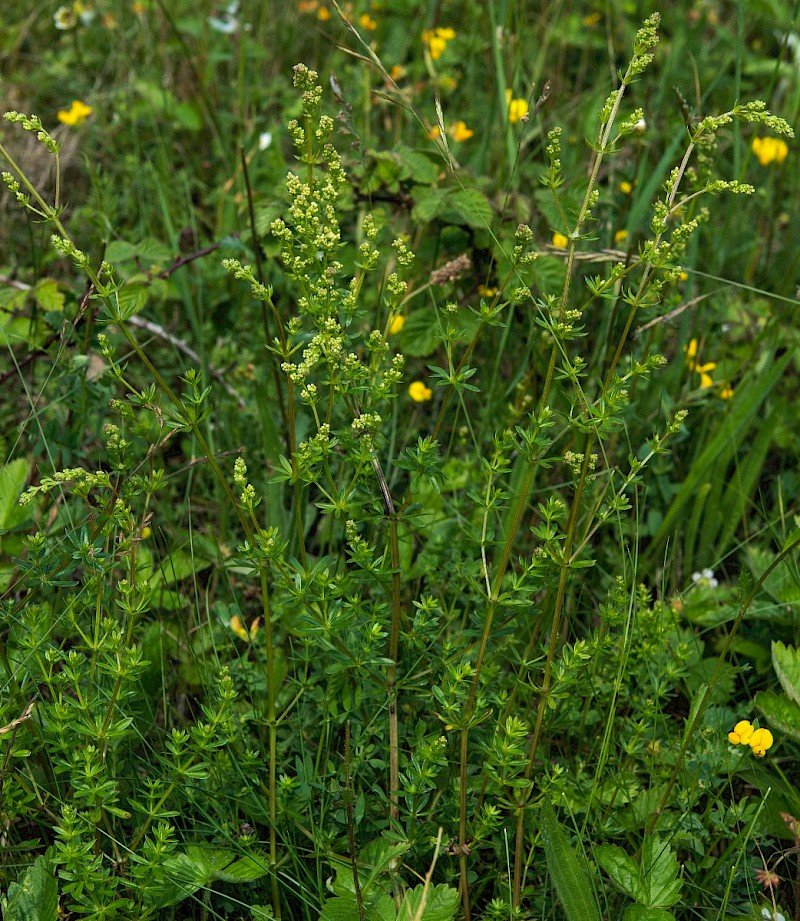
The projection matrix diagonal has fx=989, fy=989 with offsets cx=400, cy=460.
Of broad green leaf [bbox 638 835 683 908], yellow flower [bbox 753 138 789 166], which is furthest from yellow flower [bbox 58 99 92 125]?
broad green leaf [bbox 638 835 683 908]

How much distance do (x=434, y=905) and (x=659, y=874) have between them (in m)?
0.36

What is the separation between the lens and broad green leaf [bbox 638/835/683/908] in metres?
1.50

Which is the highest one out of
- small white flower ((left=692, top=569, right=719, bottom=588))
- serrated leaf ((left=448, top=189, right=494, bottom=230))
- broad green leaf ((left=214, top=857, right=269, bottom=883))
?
serrated leaf ((left=448, top=189, right=494, bottom=230))

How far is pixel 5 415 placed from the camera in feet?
8.19

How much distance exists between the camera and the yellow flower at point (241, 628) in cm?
182

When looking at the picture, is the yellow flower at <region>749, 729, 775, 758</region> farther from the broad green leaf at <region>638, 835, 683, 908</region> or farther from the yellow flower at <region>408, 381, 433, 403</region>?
the yellow flower at <region>408, 381, 433, 403</region>

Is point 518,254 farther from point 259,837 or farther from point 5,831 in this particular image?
point 5,831

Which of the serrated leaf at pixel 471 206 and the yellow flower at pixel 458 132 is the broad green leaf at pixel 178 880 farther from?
the yellow flower at pixel 458 132

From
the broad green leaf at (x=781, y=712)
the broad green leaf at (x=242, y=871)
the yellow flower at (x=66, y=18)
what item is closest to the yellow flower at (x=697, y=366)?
the broad green leaf at (x=781, y=712)

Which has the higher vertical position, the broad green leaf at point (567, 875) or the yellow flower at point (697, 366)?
→ the yellow flower at point (697, 366)

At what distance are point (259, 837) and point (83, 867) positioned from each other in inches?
15.9

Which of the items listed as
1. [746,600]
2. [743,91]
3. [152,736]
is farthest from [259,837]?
[743,91]

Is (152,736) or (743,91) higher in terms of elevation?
(743,91)

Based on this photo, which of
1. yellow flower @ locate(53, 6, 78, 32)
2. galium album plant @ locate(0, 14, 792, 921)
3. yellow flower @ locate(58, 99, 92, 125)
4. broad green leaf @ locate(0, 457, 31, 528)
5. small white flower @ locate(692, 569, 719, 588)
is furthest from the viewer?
yellow flower @ locate(53, 6, 78, 32)
